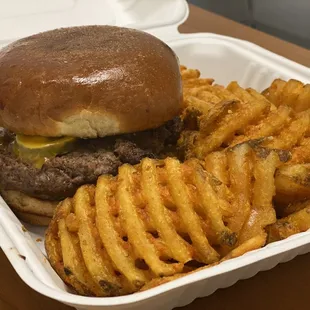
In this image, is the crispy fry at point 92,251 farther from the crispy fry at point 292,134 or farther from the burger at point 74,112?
the crispy fry at point 292,134

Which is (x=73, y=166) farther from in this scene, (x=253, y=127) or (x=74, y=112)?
(x=253, y=127)

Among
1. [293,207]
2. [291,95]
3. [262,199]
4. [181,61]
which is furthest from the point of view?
[181,61]

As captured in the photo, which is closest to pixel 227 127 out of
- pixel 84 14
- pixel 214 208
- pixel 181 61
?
pixel 214 208

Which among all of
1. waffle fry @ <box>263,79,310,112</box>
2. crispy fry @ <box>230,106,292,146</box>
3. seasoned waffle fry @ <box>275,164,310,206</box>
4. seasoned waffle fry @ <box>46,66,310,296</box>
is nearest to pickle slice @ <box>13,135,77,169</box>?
seasoned waffle fry @ <box>46,66,310,296</box>

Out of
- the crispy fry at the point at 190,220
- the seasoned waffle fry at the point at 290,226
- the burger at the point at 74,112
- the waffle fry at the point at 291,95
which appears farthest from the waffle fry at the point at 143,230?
the waffle fry at the point at 291,95

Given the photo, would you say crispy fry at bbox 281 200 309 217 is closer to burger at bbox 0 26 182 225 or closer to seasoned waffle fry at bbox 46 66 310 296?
seasoned waffle fry at bbox 46 66 310 296

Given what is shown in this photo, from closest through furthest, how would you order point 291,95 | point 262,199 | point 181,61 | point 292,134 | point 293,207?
point 262,199 → point 293,207 → point 292,134 → point 291,95 → point 181,61
